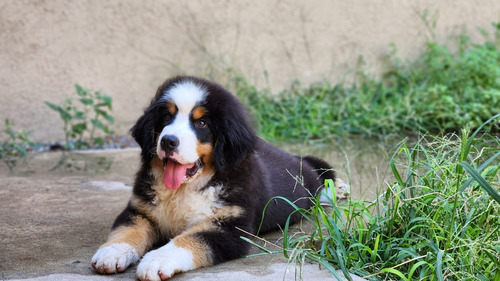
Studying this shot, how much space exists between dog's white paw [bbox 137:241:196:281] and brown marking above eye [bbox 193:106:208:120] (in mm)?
664

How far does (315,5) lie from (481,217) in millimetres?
5763

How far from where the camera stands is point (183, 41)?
307 inches

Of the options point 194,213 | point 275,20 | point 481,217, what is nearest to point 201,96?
point 194,213

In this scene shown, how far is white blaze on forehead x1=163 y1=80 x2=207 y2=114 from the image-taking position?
10.8ft

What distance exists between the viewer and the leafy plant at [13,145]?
6.39 meters

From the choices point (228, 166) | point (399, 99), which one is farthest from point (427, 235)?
point (399, 99)

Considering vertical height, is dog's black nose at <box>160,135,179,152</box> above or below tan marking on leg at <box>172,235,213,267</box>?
above

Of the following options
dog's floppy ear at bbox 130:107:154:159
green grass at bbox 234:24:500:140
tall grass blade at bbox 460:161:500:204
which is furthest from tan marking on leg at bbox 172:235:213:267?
green grass at bbox 234:24:500:140

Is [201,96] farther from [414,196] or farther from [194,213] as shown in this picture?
[414,196]

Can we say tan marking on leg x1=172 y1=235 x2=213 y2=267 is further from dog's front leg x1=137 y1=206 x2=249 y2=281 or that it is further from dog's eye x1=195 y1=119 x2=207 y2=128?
dog's eye x1=195 y1=119 x2=207 y2=128

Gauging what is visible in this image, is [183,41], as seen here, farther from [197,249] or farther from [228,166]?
[197,249]

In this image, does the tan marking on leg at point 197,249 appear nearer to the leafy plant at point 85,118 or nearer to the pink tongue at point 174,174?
the pink tongue at point 174,174

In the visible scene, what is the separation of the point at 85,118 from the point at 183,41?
1.59 meters

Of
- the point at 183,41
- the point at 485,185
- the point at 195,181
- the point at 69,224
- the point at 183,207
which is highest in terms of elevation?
the point at 183,41
